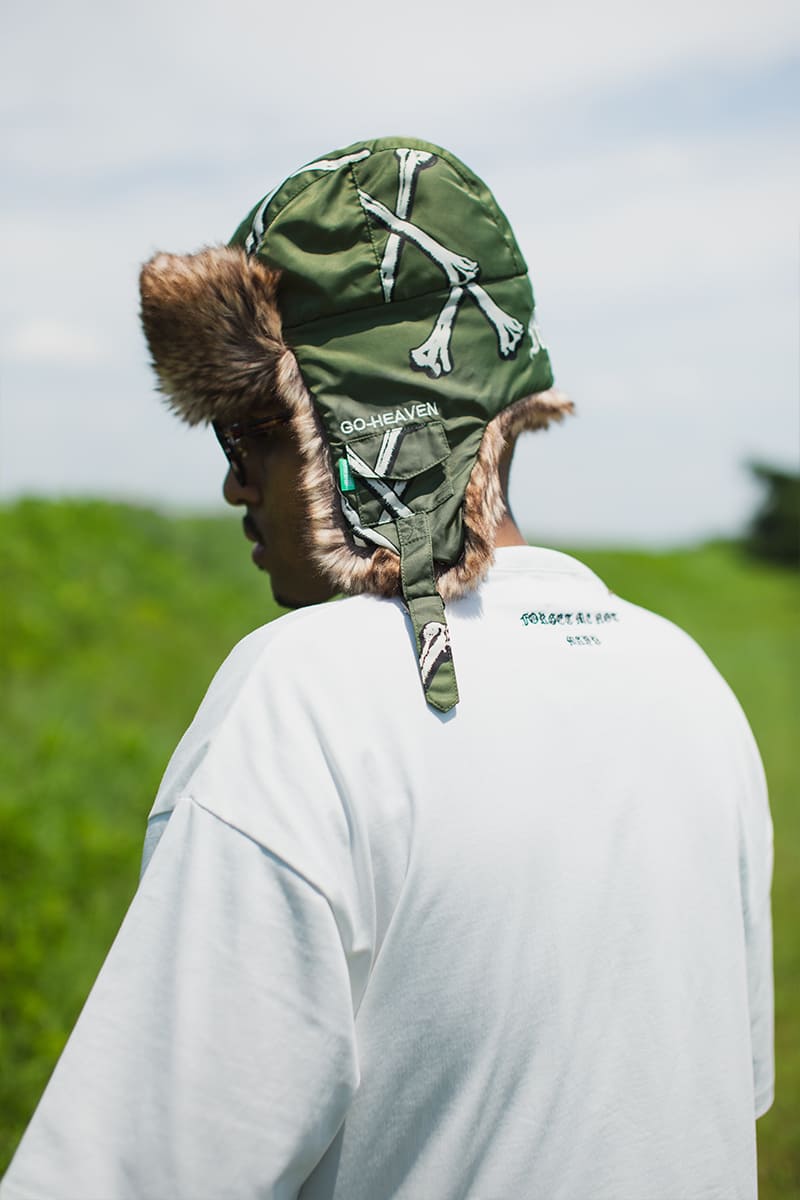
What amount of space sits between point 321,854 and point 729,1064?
79 cm

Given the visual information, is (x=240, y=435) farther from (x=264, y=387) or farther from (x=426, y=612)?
(x=426, y=612)

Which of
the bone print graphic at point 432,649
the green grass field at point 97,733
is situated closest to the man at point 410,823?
the bone print graphic at point 432,649

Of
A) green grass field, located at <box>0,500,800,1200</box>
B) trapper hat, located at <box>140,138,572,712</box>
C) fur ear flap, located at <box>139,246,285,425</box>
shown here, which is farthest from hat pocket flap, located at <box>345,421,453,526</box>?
green grass field, located at <box>0,500,800,1200</box>

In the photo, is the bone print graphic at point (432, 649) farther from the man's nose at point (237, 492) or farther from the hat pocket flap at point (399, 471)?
the man's nose at point (237, 492)

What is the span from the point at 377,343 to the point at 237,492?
43 centimetres

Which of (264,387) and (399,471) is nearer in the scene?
(399,471)

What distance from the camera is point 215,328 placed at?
1.79 m

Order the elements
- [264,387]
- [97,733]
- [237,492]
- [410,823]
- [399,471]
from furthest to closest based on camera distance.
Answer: [97,733]
[237,492]
[264,387]
[399,471]
[410,823]

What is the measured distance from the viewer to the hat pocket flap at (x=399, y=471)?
167cm

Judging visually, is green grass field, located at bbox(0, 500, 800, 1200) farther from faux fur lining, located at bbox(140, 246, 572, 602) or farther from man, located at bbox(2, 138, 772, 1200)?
faux fur lining, located at bbox(140, 246, 572, 602)

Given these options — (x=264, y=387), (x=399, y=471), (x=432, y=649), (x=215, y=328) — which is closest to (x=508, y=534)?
(x=399, y=471)

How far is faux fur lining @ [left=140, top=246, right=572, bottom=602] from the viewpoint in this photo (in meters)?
1.65

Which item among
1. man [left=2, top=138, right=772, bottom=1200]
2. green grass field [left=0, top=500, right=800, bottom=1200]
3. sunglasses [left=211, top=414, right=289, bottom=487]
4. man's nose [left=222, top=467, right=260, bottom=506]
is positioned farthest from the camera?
green grass field [left=0, top=500, right=800, bottom=1200]

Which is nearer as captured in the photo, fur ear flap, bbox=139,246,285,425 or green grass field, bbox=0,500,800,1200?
Result: fur ear flap, bbox=139,246,285,425
